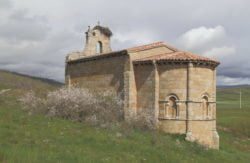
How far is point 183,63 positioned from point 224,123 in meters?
23.4

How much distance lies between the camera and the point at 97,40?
36812 millimetres

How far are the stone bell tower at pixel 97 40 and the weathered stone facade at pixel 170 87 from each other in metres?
6.97

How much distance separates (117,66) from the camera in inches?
1153

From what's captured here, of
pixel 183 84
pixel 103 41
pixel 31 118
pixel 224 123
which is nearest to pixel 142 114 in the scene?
pixel 183 84

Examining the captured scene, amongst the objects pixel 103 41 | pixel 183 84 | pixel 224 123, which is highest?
pixel 103 41

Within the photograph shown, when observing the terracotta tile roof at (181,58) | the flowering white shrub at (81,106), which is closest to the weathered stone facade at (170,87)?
the terracotta tile roof at (181,58)

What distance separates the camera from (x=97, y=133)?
20969 millimetres

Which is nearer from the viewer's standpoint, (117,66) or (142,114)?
(142,114)

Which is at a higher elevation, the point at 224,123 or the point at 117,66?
the point at 117,66

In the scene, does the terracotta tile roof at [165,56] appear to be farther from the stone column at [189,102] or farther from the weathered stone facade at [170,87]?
the stone column at [189,102]

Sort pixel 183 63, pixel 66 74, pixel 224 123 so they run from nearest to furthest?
pixel 183 63
pixel 66 74
pixel 224 123

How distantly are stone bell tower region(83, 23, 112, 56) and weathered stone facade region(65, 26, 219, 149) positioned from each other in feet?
22.9

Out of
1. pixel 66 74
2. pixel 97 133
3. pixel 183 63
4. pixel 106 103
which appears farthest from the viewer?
pixel 66 74

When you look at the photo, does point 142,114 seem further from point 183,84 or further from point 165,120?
point 183,84
